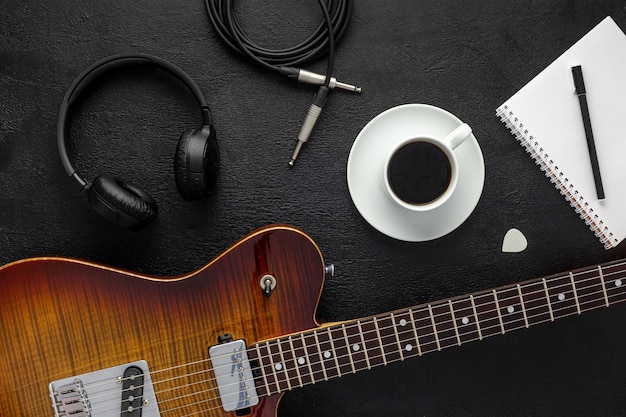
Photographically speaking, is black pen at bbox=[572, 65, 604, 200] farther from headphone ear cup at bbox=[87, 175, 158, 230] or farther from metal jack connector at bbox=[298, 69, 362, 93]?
headphone ear cup at bbox=[87, 175, 158, 230]

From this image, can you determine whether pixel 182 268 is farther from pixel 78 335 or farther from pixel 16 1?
pixel 16 1

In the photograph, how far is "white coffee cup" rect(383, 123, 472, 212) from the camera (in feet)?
3.27

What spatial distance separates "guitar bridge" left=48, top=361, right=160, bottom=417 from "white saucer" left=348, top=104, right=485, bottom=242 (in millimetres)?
484

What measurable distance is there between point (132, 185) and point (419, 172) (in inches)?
20.1

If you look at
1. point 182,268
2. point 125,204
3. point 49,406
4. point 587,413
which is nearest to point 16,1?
point 125,204

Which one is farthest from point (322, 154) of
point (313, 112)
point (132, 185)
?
point (132, 185)

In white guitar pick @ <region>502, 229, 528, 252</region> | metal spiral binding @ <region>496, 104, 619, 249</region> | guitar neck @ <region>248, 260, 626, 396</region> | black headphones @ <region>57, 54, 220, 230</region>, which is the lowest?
guitar neck @ <region>248, 260, 626, 396</region>

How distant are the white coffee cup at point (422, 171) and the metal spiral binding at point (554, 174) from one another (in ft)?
0.56

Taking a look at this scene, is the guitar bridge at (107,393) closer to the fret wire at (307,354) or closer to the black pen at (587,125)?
the fret wire at (307,354)

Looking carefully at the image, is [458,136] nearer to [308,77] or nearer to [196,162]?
[308,77]

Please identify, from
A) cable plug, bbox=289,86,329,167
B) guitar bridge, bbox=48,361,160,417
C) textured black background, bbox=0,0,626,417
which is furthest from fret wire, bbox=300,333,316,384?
cable plug, bbox=289,86,329,167

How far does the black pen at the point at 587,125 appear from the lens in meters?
1.10

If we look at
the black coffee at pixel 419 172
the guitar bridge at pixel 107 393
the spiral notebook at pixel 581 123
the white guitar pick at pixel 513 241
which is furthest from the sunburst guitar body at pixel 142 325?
the spiral notebook at pixel 581 123

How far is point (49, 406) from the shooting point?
3.10 ft
